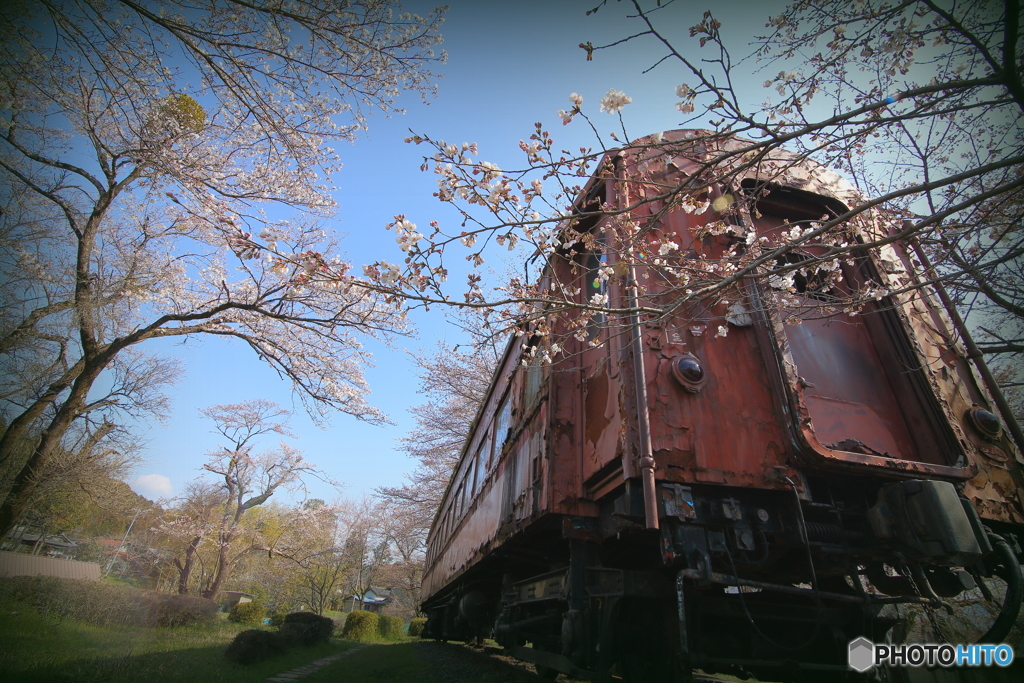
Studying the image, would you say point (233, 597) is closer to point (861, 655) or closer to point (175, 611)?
point (175, 611)

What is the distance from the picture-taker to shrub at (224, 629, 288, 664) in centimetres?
669

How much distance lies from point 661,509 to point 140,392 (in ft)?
29.1

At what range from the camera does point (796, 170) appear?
3.46 meters

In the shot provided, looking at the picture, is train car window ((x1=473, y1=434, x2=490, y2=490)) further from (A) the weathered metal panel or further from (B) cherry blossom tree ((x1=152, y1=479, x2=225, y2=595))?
(B) cherry blossom tree ((x1=152, y1=479, x2=225, y2=595))

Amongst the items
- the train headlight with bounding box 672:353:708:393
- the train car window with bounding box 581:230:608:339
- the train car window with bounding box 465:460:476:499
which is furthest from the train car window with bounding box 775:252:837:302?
the train car window with bounding box 465:460:476:499

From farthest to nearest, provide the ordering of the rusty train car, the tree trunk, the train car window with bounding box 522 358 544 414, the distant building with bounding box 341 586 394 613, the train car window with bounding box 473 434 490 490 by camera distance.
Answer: the distant building with bounding box 341 586 394 613 → the tree trunk → the train car window with bounding box 473 434 490 490 → the train car window with bounding box 522 358 544 414 → the rusty train car

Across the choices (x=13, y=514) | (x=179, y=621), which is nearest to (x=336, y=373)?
(x=13, y=514)

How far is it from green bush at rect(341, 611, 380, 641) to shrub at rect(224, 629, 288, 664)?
8.80 metres

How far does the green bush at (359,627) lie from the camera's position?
15.2 meters

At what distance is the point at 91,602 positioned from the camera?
8.51 metres

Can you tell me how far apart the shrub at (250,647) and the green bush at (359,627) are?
8798mm

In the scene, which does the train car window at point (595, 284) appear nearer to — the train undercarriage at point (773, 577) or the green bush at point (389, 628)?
the train undercarriage at point (773, 577)

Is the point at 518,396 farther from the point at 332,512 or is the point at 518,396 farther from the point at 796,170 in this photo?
the point at 332,512

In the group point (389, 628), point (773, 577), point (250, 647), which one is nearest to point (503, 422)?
point (773, 577)
